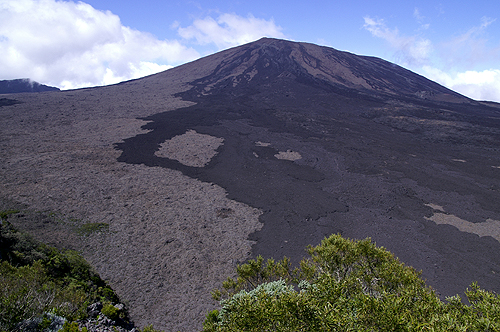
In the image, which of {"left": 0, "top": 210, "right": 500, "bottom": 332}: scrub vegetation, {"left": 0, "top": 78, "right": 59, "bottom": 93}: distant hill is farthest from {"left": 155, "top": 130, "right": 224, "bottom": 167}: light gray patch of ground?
{"left": 0, "top": 78, "right": 59, "bottom": 93}: distant hill

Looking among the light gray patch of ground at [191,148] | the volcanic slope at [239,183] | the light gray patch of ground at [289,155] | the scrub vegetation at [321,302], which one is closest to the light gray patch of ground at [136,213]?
the volcanic slope at [239,183]

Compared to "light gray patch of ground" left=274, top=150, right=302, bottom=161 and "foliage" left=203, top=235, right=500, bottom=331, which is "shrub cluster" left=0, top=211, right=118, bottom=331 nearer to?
"foliage" left=203, top=235, right=500, bottom=331

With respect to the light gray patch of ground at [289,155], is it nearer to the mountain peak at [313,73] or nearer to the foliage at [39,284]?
the foliage at [39,284]

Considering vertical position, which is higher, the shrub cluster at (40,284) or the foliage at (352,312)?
the foliage at (352,312)

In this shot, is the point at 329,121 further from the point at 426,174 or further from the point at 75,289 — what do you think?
the point at 75,289

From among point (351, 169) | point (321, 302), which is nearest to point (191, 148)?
point (351, 169)

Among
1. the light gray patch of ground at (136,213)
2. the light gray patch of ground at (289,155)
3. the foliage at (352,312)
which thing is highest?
the light gray patch of ground at (289,155)

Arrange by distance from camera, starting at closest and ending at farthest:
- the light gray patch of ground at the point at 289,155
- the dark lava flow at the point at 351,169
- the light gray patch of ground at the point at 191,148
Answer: the dark lava flow at the point at 351,169
the light gray patch of ground at the point at 191,148
the light gray patch of ground at the point at 289,155

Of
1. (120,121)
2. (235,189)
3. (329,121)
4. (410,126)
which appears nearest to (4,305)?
(235,189)

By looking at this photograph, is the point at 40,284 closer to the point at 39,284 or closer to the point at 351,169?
the point at 39,284
